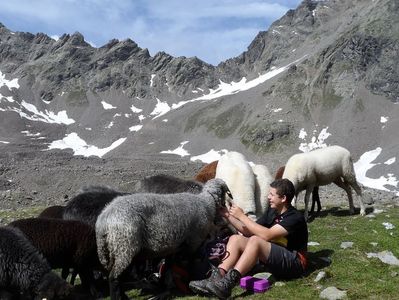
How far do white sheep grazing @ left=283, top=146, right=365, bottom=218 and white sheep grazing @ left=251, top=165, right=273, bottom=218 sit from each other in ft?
9.10

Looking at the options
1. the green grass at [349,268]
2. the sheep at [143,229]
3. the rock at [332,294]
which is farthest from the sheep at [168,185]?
the rock at [332,294]

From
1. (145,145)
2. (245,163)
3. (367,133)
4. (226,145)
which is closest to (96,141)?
(145,145)

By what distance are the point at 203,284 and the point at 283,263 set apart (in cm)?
177

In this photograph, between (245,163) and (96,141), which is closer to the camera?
(245,163)

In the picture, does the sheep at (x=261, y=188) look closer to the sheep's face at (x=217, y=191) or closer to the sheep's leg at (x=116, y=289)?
the sheep's face at (x=217, y=191)

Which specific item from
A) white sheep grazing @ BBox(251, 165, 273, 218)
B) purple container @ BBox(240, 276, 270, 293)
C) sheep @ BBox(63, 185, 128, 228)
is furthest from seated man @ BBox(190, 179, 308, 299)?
white sheep grazing @ BBox(251, 165, 273, 218)

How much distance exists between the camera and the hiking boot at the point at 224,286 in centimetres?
848

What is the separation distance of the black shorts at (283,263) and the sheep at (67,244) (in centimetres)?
387

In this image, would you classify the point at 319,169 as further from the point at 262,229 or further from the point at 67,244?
the point at 67,244

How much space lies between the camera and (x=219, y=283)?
8.57 meters

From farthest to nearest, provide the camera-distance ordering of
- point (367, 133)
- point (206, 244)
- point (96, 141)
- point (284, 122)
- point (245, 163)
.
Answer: point (96, 141), point (284, 122), point (367, 133), point (245, 163), point (206, 244)

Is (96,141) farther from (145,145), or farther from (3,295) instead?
(3,295)

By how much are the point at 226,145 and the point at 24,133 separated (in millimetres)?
91148

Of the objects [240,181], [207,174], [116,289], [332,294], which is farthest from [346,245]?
[207,174]
